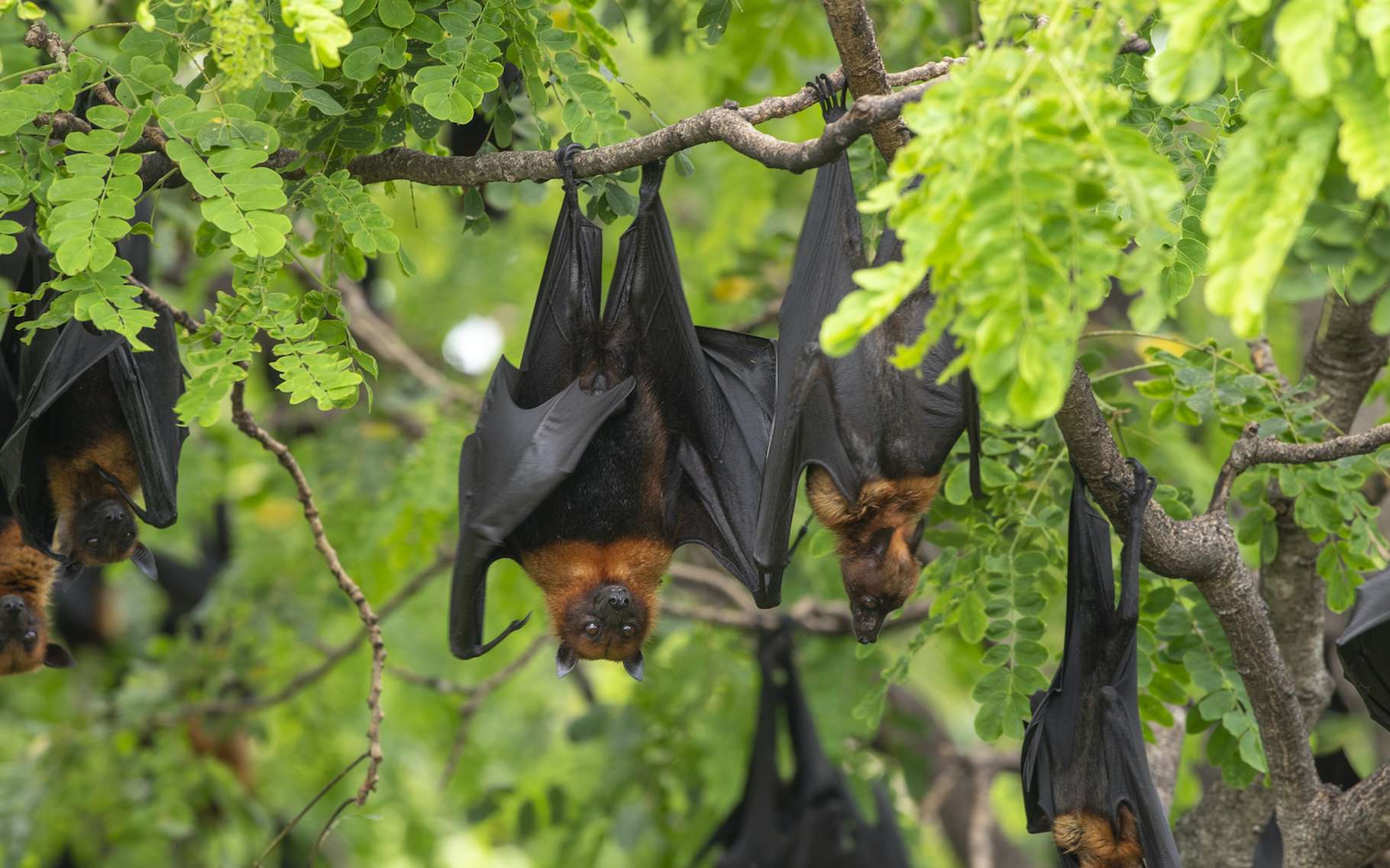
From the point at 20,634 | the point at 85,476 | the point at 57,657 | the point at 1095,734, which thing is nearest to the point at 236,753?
the point at 57,657

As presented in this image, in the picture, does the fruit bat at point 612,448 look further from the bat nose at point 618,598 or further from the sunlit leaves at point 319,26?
the sunlit leaves at point 319,26

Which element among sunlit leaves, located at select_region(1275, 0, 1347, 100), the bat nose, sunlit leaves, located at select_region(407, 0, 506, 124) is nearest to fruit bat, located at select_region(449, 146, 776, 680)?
the bat nose

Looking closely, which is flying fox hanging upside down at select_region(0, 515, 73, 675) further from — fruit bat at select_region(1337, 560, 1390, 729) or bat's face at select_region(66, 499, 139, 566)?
fruit bat at select_region(1337, 560, 1390, 729)

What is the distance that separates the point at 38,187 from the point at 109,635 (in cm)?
637

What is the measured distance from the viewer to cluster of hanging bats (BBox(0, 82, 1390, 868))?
3.45m

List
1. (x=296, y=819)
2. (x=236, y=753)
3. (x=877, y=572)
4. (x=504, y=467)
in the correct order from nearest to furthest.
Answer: (x=877, y=572)
(x=504, y=467)
(x=296, y=819)
(x=236, y=753)

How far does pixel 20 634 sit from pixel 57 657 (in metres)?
0.36

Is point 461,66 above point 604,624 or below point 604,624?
above

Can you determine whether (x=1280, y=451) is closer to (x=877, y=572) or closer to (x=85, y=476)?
(x=877, y=572)

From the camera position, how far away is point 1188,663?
3.75 metres

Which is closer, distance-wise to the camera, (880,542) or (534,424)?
(880,542)

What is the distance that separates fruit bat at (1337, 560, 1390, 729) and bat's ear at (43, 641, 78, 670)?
3.72 meters

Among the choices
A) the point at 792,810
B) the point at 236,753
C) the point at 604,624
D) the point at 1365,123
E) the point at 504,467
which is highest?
the point at 1365,123

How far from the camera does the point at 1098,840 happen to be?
11.4ft
